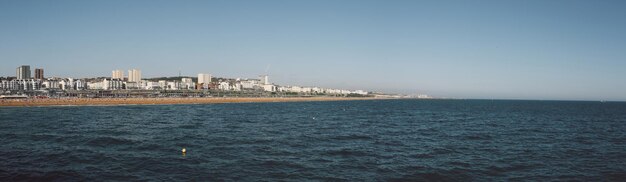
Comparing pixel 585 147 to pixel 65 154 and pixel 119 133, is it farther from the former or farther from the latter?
pixel 119 133

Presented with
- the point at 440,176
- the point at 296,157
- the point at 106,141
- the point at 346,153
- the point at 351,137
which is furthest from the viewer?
the point at 351,137

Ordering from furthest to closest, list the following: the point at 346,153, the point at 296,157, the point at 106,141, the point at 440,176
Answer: the point at 106,141, the point at 346,153, the point at 296,157, the point at 440,176

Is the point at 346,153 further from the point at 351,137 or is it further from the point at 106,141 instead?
the point at 106,141

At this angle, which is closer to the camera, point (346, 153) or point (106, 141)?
point (346, 153)

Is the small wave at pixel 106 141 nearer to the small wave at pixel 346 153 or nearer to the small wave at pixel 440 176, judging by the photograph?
the small wave at pixel 346 153

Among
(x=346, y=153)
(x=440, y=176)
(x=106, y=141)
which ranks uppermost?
(x=106, y=141)

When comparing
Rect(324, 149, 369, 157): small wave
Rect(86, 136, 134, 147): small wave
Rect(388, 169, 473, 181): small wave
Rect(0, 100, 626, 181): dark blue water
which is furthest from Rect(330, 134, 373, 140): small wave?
Rect(86, 136, 134, 147): small wave

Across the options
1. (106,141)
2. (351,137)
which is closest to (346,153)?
(351,137)

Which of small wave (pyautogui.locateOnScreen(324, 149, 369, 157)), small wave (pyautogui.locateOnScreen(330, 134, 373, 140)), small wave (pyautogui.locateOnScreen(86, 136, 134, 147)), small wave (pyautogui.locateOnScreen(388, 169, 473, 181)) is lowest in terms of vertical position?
small wave (pyautogui.locateOnScreen(388, 169, 473, 181))

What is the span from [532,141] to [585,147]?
4326 mm

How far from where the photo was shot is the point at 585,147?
3331cm

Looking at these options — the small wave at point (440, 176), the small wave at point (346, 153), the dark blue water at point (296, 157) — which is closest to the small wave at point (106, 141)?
the dark blue water at point (296, 157)

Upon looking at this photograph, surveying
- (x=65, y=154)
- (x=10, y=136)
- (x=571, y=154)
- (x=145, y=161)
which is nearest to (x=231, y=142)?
(x=145, y=161)

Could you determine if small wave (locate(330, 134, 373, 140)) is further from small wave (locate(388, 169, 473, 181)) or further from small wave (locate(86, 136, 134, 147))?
small wave (locate(86, 136, 134, 147))
